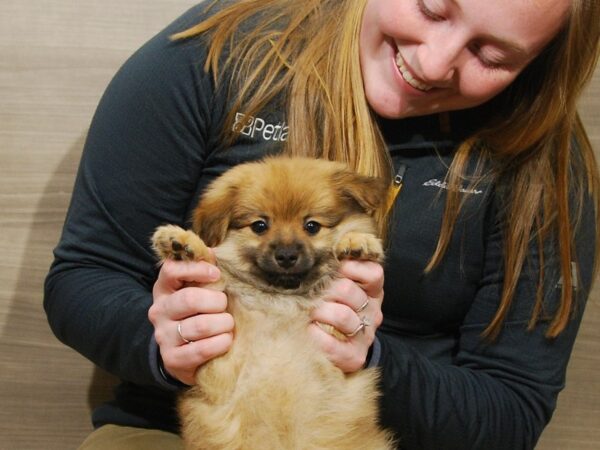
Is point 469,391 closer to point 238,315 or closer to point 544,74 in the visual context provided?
point 238,315

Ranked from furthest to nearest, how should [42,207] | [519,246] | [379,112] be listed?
[42,207], [519,246], [379,112]

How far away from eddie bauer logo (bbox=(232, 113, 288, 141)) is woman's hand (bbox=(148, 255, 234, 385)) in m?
0.38

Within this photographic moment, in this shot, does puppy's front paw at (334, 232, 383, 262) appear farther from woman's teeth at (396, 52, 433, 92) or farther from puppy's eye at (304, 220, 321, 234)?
woman's teeth at (396, 52, 433, 92)

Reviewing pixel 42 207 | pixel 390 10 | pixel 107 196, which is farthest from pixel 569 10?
pixel 42 207

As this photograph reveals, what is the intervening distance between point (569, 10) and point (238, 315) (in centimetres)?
87

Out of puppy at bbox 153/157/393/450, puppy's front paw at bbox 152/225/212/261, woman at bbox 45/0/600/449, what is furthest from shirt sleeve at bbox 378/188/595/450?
puppy's front paw at bbox 152/225/212/261

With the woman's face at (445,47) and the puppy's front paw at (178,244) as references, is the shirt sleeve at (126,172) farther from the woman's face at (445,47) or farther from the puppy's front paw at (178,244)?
the woman's face at (445,47)

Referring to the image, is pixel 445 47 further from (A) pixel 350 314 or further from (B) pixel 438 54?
(A) pixel 350 314

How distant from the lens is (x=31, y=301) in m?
1.97

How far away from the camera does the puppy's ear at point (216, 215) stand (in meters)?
1.30

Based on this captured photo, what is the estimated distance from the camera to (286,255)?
1.23 m

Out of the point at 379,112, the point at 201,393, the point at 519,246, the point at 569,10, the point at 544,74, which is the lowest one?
the point at 201,393

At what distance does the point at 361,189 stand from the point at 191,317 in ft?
1.31

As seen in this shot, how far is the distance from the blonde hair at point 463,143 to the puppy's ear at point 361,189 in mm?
82
